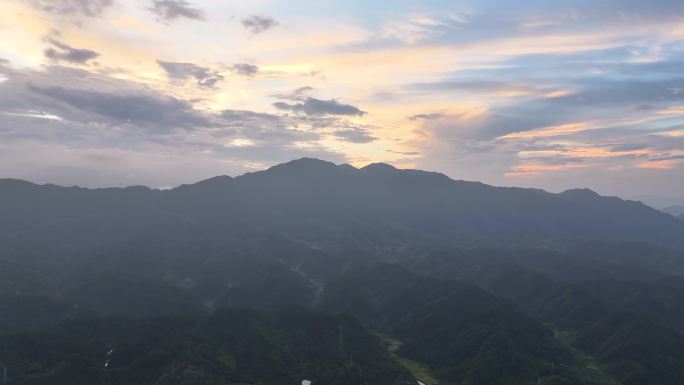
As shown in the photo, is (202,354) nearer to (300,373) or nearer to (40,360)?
(300,373)

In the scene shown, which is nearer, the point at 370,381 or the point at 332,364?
the point at 370,381

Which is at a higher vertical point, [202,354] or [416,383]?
[202,354]

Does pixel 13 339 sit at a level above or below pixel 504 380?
above

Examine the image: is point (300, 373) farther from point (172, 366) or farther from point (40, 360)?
point (40, 360)

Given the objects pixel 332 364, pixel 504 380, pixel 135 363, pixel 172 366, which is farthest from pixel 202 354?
pixel 504 380

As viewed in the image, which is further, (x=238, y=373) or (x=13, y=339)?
(x=13, y=339)

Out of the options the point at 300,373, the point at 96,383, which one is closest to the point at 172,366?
the point at 96,383

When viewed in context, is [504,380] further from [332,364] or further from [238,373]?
[238,373]

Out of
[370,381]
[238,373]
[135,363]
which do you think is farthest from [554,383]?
[135,363]
